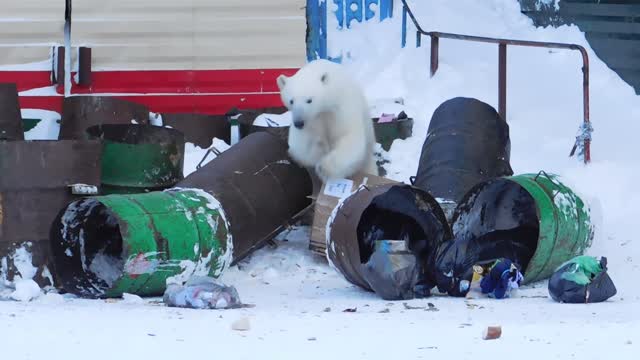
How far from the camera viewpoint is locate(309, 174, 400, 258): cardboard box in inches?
365

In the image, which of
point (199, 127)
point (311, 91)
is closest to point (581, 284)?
point (311, 91)

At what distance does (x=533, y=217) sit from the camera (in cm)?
926

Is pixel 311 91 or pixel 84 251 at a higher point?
pixel 311 91

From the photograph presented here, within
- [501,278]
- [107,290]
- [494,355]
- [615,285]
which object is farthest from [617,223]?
[494,355]

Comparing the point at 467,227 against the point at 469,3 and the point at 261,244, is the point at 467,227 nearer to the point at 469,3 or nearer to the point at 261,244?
the point at 261,244

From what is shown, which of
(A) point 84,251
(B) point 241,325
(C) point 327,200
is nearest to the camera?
(B) point 241,325

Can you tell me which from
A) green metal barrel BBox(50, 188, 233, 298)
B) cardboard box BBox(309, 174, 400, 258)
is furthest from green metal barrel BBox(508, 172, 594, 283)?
green metal barrel BBox(50, 188, 233, 298)

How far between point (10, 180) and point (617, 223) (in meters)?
4.62

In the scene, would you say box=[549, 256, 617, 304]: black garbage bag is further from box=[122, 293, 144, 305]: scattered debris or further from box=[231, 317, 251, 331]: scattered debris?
box=[122, 293, 144, 305]: scattered debris

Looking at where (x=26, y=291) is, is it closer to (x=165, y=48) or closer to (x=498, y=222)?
(x=498, y=222)

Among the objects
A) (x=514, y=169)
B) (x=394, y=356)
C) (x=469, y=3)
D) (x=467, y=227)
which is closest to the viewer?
(x=394, y=356)

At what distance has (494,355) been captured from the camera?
18.4 ft

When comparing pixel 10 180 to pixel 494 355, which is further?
pixel 10 180

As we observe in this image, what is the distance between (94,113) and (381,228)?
11.2 feet
